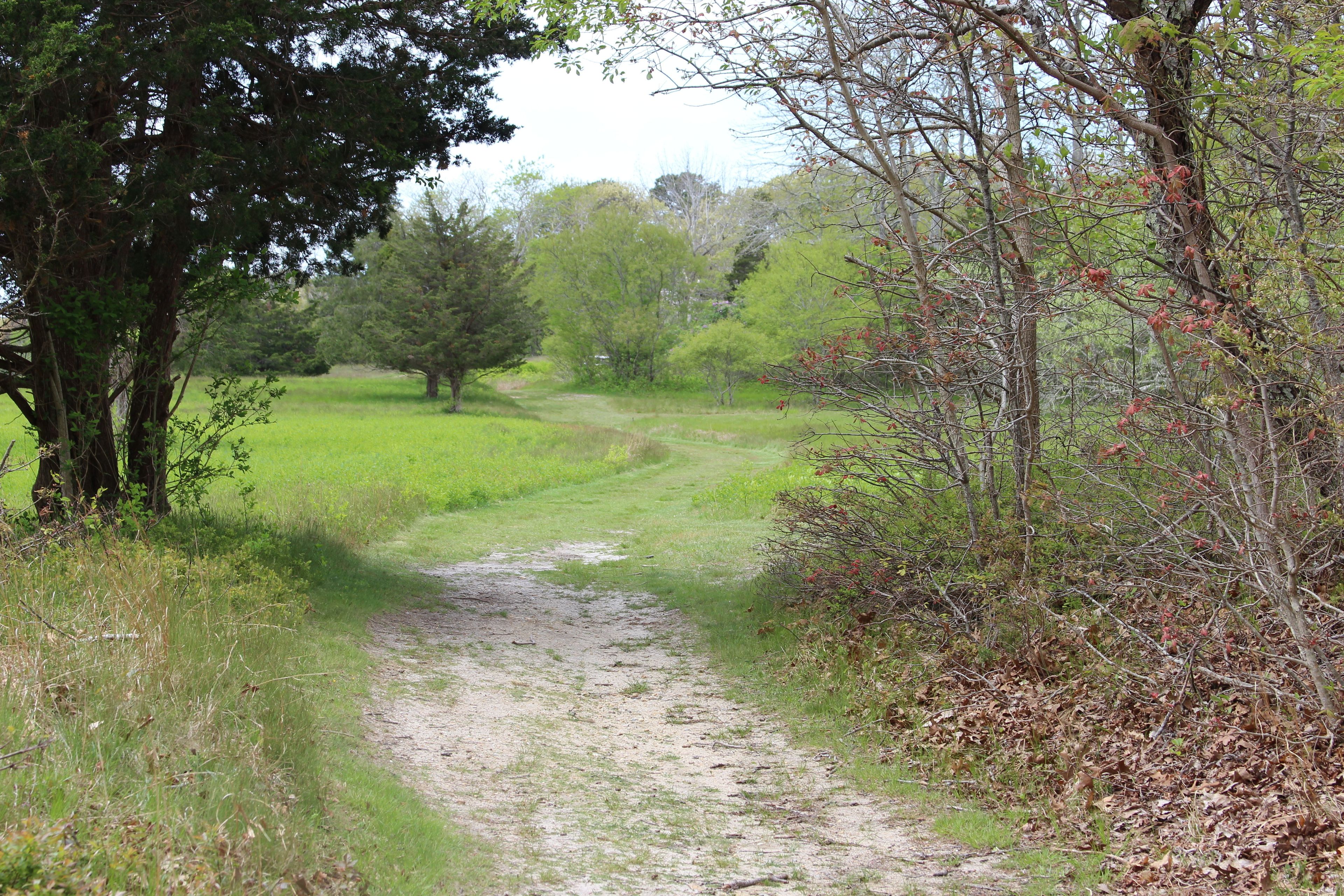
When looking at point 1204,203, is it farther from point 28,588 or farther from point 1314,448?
point 28,588

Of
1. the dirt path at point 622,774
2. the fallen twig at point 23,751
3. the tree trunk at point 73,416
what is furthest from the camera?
the tree trunk at point 73,416

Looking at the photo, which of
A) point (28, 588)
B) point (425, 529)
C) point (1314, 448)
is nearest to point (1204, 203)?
point (1314, 448)

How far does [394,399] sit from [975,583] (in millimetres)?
40191

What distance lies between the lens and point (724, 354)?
4519 cm

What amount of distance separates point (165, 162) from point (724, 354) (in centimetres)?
3781

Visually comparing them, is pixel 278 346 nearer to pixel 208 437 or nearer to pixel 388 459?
pixel 388 459

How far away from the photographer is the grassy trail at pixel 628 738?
182 inches

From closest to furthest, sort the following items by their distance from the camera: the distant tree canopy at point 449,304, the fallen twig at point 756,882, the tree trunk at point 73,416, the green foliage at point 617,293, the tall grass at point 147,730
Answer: the tall grass at point 147,730, the fallen twig at point 756,882, the tree trunk at point 73,416, the distant tree canopy at point 449,304, the green foliage at point 617,293

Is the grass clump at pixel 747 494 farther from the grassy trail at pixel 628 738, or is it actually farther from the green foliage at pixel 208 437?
the green foliage at pixel 208 437

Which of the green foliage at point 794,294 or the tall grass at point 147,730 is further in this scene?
the green foliage at point 794,294

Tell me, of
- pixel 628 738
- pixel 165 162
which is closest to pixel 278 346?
pixel 165 162

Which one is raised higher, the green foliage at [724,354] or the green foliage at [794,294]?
the green foliage at [794,294]

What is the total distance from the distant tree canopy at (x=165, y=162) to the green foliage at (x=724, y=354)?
32044 millimetres

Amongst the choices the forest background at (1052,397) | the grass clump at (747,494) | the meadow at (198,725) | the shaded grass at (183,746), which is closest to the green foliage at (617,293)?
the grass clump at (747,494)
